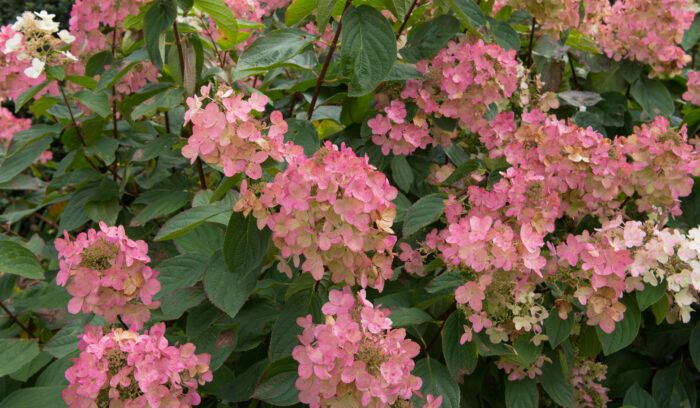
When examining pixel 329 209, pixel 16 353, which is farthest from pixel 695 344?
pixel 16 353

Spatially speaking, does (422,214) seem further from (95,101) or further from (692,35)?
(692,35)

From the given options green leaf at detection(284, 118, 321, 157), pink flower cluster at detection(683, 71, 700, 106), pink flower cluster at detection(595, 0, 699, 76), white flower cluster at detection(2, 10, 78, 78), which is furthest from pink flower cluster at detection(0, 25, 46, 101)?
pink flower cluster at detection(683, 71, 700, 106)

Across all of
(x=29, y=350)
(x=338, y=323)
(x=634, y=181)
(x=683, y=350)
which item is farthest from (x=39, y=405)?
(x=683, y=350)

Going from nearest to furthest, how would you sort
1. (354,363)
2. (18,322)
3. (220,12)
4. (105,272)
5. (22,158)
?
1. (354,363)
2. (105,272)
3. (220,12)
4. (18,322)
5. (22,158)

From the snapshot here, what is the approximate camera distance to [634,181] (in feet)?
4.54

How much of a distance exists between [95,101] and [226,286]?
893 millimetres

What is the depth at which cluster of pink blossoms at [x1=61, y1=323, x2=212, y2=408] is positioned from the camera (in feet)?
3.01

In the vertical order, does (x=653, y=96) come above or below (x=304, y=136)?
below

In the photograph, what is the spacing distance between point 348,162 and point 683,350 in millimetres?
1583

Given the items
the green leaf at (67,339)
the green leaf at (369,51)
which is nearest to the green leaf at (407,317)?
the green leaf at (369,51)

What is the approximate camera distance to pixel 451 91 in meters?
1.48

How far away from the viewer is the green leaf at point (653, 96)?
2008mm

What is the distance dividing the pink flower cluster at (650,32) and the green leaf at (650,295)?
1058mm

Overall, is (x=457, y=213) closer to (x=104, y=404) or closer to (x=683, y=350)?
(x=104, y=404)
